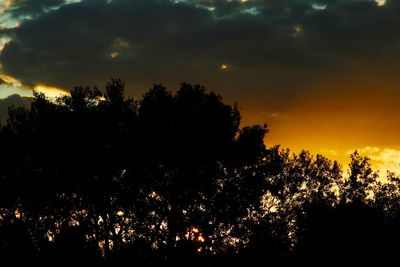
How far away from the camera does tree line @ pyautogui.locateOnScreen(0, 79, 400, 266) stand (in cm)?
4712

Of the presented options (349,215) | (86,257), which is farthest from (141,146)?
(349,215)

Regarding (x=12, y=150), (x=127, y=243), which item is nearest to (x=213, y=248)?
(x=127, y=243)

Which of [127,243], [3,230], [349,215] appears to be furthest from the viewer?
[349,215]

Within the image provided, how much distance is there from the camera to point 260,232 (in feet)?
166

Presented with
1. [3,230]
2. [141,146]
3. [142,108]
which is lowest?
[3,230]

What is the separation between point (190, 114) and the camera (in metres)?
46.4

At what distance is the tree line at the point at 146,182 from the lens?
155ft

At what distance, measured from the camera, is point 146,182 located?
1900 inches

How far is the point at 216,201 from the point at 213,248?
17.6 ft

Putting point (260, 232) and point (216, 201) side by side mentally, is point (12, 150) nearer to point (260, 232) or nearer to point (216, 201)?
point (216, 201)

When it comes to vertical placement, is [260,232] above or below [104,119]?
below

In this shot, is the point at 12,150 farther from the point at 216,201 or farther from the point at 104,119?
the point at 216,201

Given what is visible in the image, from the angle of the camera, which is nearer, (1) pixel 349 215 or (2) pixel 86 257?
(2) pixel 86 257

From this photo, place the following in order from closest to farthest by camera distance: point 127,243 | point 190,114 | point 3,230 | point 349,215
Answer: point 190,114 → point 127,243 → point 3,230 → point 349,215
